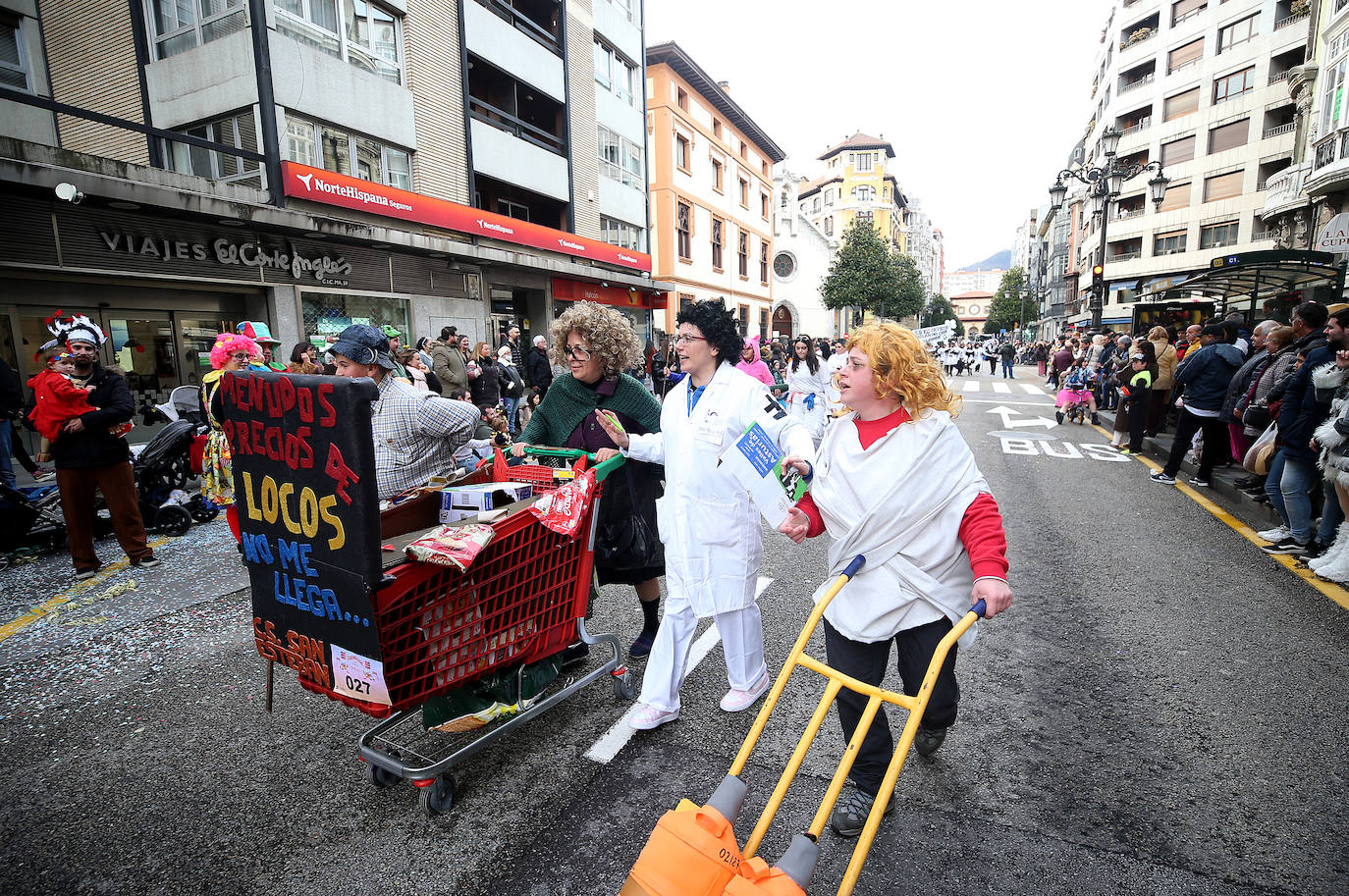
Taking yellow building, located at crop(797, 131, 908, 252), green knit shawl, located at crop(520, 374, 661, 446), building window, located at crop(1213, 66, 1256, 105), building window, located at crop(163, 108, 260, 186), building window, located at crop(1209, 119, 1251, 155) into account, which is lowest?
green knit shawl, located at crop(520, 374, 661, 446)

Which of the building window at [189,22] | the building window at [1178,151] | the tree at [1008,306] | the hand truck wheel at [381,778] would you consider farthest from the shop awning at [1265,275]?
the tree at [1008,306]

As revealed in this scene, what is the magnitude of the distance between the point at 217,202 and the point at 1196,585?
12.8 meters

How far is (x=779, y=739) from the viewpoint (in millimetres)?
2998

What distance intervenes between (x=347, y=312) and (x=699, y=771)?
13057 millimetres

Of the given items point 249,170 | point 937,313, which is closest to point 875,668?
point 249,170

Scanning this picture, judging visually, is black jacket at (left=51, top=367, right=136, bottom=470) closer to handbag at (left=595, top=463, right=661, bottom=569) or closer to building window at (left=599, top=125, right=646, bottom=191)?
handbag at (left=595, top=463, right=661, bottom=569)

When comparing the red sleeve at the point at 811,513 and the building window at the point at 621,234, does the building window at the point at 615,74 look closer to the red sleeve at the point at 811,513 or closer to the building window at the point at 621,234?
the building window at the point at 621,234

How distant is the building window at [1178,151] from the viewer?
124ft

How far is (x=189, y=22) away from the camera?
11844 millimetres

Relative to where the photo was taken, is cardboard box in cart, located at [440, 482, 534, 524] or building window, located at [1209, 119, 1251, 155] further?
building window, located at [1209, 119, 1251, 155]

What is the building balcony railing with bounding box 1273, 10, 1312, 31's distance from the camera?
30.5m

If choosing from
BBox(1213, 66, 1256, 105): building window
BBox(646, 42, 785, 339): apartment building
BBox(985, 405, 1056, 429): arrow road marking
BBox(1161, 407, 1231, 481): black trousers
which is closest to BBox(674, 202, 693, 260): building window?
BBox(646, 42, 785, 339): apartment building

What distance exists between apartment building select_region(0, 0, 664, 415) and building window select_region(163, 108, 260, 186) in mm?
36

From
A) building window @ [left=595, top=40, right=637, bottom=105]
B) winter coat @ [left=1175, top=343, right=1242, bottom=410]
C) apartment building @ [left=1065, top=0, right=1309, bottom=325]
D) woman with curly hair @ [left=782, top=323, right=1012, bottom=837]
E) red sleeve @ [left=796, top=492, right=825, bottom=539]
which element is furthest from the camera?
apartment building @ [left=1065, top=0, right=1309, bottom=325]
